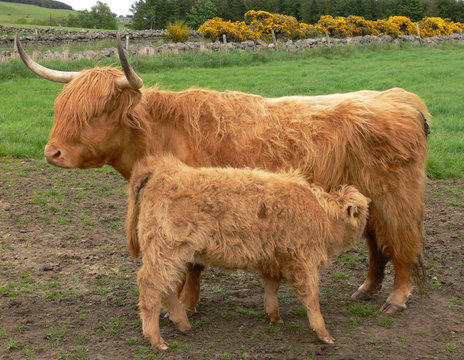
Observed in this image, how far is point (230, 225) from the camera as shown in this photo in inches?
148

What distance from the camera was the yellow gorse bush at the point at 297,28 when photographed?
28922 mm

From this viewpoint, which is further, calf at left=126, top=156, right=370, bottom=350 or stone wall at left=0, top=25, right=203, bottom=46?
stone wall at left=0, top=25, right=203, bottom=46

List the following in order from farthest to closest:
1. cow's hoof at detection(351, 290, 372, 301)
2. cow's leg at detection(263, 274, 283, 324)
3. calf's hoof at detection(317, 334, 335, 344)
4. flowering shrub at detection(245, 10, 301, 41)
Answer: flowering shrub at detection(245, 10, 301, 41)
cow's hoof at detection(351, 290, 372, 301)
cow's leg at detection(263, 274, 283, 324)
calf's hoof at detection(317, 334, 335, 344)

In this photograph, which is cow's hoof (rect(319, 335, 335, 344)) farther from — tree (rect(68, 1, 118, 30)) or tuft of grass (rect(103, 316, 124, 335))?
tree (rect(68, 1, 118, 30))

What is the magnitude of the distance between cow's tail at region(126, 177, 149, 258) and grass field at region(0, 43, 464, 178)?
5.42 m

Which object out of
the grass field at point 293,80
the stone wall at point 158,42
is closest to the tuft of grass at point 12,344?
the grass field at point 293,80

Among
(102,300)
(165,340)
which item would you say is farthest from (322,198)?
(102,300)

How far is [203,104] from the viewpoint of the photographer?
4594mm

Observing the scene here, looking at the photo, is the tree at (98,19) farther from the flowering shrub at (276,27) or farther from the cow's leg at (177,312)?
the cow's leg at (177,312)

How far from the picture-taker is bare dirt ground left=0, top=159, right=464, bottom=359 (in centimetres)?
385

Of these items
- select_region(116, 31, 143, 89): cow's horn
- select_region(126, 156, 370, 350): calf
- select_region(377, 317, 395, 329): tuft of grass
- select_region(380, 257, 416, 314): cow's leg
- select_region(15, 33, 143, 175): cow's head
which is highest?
select_region(116, 31, 143, 89): cow's horn

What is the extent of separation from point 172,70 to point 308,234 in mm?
15766

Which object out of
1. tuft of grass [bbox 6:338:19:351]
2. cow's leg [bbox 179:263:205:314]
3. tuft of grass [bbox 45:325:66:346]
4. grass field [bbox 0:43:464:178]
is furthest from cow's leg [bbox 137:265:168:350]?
grass field [bbox 0:43:464:178]

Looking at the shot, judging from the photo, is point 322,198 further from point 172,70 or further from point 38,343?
point 172,70
